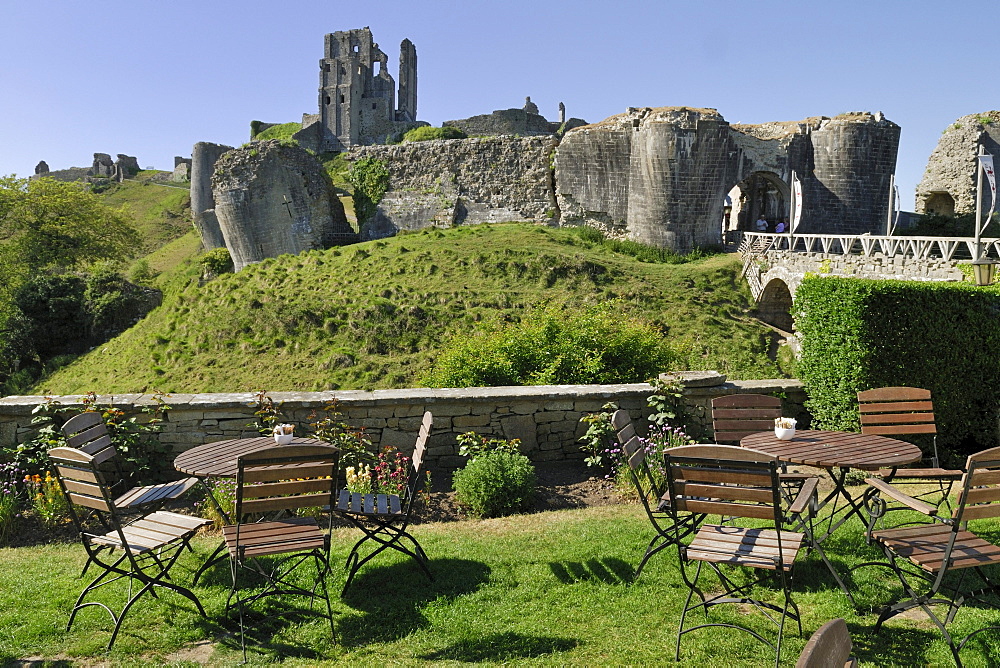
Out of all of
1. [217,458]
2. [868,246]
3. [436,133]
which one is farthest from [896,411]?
[436,133]

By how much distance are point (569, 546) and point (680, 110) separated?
1970 cm

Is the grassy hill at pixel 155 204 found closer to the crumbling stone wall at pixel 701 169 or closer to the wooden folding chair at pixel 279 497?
the crumbling stone wall at pixel 701 169

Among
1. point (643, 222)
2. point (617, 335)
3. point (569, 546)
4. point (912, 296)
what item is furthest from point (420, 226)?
point (569, 546)

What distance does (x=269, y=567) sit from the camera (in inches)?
166

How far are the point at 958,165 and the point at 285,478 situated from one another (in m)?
31.4

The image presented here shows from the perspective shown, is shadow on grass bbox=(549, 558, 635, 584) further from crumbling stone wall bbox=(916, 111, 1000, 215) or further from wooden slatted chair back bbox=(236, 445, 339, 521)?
crumbling stone wall bbox=(916, 111, 1000, 215)

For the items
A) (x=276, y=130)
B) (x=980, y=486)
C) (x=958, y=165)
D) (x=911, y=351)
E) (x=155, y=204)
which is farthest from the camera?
(x=276, y=130)

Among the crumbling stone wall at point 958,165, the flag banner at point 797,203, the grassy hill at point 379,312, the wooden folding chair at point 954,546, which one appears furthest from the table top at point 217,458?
the crumbling stone wall at point 958,165

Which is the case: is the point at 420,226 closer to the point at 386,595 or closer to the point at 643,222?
the point at 643,222

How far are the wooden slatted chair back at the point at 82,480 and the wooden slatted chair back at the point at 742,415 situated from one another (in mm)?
3754

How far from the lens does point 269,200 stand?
23.8 m

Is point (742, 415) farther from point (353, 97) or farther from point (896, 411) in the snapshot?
point (353, 97)

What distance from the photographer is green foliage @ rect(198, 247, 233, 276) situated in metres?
26.1

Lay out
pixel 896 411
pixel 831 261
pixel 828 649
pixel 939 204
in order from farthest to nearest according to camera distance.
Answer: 1. pixel 939 204
2. pixel 831 261
3. pixel 896 411
4. pixel 828 649
